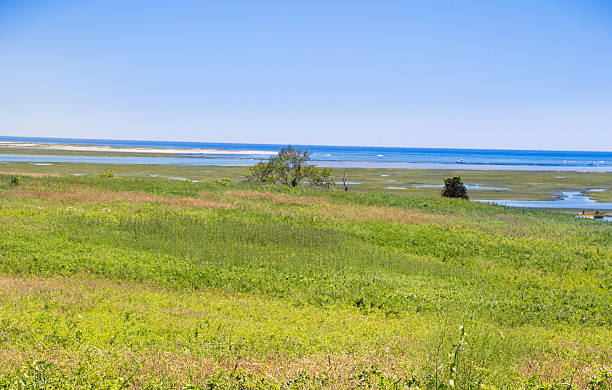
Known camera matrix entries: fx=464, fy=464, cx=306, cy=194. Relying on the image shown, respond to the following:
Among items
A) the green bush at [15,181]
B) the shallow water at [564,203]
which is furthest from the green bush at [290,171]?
the green bush at [15,181]

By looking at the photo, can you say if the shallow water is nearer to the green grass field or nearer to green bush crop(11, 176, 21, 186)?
the green grass field

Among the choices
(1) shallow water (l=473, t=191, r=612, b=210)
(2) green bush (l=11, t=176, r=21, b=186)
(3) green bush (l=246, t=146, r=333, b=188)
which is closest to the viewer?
(2) green bush (l=11, t=176, r=21, b=186)

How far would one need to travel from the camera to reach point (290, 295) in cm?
1599

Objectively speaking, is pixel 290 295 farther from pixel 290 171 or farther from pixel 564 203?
pixel 564 203

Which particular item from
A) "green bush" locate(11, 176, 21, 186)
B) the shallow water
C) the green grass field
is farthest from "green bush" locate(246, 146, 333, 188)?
"green bush" locate(11, 176, 21, 186)

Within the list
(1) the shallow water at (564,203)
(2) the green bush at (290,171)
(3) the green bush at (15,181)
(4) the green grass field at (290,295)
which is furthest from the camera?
(1) the shallow water at (564,203)

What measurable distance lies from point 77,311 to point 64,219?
1521 cm

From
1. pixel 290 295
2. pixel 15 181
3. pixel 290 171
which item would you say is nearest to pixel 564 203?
pixel 290 171

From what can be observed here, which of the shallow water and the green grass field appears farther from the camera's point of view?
the shallow water

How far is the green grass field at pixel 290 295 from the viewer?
7.59 m

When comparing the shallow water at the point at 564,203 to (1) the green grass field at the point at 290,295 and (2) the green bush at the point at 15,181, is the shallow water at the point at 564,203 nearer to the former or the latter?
(1) the green grass field at the point at 290,295

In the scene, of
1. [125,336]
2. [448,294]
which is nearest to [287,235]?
[448,294]

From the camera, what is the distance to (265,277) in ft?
58.3

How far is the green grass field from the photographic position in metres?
7.59
